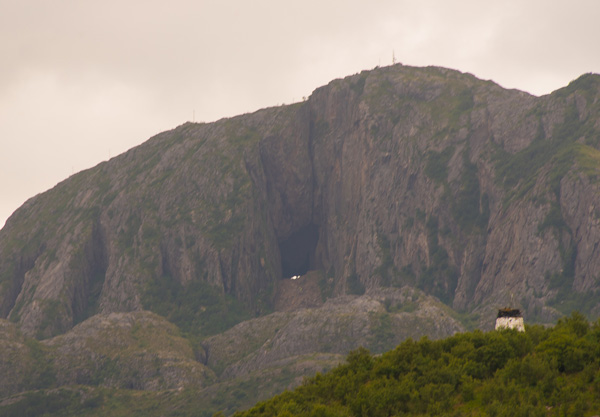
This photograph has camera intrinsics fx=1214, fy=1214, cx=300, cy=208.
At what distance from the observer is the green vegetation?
11088 cm

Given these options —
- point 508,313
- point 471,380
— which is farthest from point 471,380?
point 508,313

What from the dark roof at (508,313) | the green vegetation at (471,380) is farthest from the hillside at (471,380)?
the dark roof at (508,313)

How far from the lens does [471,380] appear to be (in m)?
121

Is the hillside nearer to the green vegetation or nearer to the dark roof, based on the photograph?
the green vegetation

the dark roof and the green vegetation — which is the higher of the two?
the dark roof

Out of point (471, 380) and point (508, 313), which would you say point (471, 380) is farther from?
point (508, 313)

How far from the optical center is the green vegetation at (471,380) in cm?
11088

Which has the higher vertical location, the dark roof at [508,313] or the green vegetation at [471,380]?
the dark roof at [508,313]

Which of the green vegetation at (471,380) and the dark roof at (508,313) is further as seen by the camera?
the dark roof at (508,313)

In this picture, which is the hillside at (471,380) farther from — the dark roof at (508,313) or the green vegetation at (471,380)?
the dark roof at (508,313)

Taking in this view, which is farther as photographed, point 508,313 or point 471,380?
point 508,313

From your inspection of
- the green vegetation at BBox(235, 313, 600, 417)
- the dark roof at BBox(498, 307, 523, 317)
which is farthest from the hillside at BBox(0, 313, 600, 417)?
the dark roof at BBox(498, 307, 523, 317)

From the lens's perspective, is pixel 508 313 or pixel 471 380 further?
pixel 508 313

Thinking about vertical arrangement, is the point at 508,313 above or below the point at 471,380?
above
